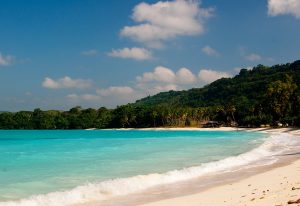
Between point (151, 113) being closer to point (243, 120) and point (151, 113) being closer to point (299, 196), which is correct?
point (243, 120)

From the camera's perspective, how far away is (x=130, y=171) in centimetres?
2047

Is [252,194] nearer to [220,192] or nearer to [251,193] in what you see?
[251,193]

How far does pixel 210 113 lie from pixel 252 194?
99977 millimetres

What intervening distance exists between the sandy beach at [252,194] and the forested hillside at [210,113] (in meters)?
67.1

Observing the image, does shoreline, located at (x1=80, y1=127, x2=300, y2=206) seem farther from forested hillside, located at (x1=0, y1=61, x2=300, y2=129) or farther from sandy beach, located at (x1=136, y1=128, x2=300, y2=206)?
forested hillside, located at (x1=0, y1=61, x2=300, y2=129)

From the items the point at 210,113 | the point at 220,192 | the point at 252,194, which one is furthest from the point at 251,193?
the point at 210,113

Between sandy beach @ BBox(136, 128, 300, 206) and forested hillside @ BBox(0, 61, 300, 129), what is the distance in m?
67.1

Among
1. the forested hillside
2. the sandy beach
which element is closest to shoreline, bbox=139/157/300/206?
the sandy beach

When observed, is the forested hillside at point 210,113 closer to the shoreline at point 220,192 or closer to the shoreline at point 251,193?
the shoreline at point 220,192

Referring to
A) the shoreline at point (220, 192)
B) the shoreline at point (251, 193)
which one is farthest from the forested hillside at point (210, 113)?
the shoreline at point (251, 193)

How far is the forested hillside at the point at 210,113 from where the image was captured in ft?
279

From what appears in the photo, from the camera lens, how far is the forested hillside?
8519 centimetres

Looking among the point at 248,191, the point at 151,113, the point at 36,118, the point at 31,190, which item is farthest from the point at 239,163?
the point at 36,118

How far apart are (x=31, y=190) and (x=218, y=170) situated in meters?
9.31
